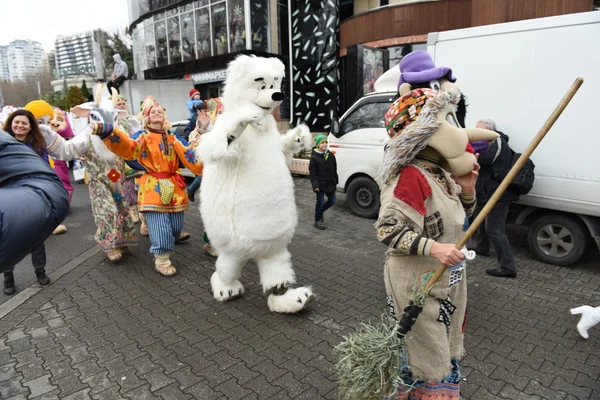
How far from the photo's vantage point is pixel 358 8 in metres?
15.3

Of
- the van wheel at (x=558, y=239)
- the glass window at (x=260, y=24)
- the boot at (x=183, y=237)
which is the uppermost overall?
the glass window at (x=260, y=24)

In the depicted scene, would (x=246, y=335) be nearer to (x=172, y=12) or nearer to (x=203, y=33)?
(x=203, y=33)

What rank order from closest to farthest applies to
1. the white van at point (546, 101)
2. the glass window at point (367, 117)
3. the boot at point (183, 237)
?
the white van at point (546, 101) → the boot at point (183, 237) → the glass window at point (367, 117)

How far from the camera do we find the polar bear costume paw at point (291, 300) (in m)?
3.67

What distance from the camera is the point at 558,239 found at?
484 cm

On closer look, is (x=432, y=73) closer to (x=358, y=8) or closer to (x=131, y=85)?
(x=358, y=8)

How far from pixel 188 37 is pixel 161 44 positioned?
2.44m

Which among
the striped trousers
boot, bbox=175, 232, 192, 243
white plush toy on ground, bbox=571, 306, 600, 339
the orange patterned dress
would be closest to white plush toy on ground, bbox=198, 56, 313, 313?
the orange patterned dress

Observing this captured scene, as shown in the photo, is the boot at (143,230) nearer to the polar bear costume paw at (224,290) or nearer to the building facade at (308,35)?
the polar bear costume paw at (224,290)

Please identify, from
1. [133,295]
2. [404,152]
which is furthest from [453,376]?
[133,295]

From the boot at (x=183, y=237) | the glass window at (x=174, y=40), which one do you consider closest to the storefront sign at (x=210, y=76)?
the glass window at (x=174, y=40)

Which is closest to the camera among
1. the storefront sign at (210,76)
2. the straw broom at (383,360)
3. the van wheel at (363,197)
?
the straw broom at (383,360)

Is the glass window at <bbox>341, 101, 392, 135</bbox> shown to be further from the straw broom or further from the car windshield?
the straw broom

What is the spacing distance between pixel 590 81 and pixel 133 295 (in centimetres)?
531
